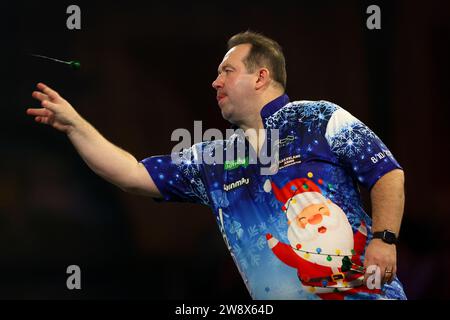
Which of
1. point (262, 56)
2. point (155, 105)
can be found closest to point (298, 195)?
point (262, 56)

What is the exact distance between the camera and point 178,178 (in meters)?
3.29

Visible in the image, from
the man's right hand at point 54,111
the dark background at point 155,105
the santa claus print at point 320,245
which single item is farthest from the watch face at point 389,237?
the dark background at point 155,105

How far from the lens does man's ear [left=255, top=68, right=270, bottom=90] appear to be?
129 inches

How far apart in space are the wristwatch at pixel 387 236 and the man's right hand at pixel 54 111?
122 centimetres

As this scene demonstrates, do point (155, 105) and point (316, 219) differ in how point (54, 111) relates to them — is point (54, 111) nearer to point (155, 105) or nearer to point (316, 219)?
point (316, 219)

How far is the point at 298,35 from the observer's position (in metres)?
5.41

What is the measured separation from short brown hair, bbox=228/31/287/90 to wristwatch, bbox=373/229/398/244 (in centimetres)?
89

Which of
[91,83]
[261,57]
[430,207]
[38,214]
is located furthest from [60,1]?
[430,207]

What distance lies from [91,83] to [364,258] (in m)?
2.92

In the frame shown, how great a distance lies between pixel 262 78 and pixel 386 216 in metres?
0.86

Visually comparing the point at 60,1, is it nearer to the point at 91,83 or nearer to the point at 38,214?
the point at 91,83

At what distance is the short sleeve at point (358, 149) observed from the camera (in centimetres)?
286

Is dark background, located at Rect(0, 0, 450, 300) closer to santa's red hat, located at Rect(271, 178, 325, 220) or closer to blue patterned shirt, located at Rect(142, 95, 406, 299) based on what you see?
blue patterned shirt, located at Rect(142, 95, 406, 299)

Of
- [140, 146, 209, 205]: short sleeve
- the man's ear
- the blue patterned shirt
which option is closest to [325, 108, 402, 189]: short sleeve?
the blue patterned shirt
